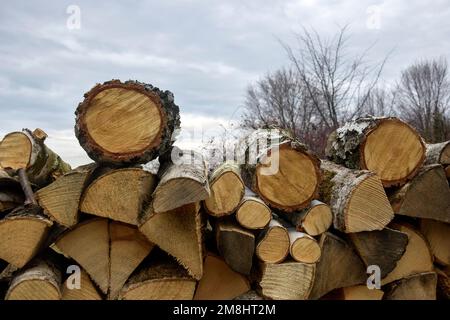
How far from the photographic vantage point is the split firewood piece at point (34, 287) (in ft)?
6.72

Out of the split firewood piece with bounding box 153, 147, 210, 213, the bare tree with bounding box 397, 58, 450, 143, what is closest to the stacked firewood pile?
the split firewood piece with bounding box 153, 147, 210, 213

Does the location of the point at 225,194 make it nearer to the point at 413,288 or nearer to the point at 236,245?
the point at 236,245

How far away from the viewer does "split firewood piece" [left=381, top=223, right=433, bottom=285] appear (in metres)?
2.66

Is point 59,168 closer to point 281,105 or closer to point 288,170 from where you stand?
point 288,170

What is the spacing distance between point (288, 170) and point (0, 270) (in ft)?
6.02

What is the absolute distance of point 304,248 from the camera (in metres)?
2.32

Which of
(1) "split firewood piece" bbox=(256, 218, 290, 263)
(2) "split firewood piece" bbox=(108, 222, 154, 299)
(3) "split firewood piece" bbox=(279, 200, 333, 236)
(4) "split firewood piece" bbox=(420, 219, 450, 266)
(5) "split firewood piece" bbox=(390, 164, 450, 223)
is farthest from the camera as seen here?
(4) "split firewood piece" bbox=(420, 219, 450, 266)

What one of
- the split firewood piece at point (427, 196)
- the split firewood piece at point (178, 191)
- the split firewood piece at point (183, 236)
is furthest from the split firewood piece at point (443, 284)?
the split firewood piece at point (178, 191)

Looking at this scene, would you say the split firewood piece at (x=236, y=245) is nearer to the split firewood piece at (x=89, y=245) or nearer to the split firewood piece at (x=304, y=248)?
the split firewood piece at (x=304, y=248)

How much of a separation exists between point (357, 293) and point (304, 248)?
55cm

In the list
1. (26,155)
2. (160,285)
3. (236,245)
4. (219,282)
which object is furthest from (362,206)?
(26,155)

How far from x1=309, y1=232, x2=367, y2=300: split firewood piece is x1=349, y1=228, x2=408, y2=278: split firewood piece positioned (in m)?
0.06

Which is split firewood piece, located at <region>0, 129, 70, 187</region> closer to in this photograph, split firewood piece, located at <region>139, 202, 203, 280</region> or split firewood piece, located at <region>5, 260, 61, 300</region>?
split firewood piece, located at <region>5, 260, 61, 300</region>
